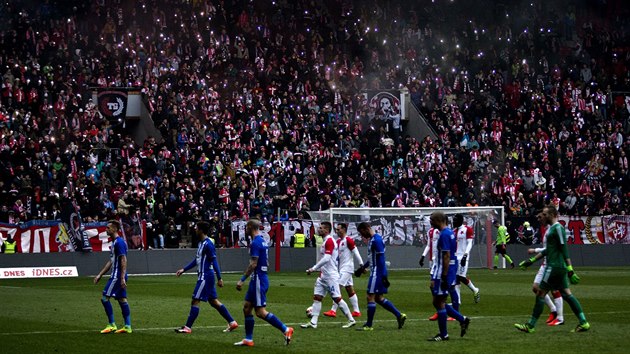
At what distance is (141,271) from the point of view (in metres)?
40.4

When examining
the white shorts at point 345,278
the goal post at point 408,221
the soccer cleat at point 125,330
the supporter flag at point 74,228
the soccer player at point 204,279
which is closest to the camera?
the soccer player at point 204,279

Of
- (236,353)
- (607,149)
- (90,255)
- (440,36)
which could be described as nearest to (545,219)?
(236,353)

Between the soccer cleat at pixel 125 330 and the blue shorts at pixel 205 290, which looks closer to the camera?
the blue shorts at pixel 205 290

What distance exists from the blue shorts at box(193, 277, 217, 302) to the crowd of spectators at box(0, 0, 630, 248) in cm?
2266

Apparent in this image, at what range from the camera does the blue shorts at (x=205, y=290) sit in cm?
1789

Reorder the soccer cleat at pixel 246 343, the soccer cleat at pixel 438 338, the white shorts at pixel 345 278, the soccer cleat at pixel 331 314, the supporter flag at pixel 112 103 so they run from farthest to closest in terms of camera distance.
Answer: the supporter flag at pixel 112 103, the soccer cleat at pixel 331 314, the white shorts at pixel 345 278, the soccer cleat at pixel 438 338, the soccer cleat at pixel 246 343

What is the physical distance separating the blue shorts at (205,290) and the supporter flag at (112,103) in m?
30.0

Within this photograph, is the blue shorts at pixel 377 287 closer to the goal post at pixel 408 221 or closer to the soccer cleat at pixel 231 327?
the soccer cleat at pixel 231 327

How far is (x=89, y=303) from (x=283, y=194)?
65.3 ft

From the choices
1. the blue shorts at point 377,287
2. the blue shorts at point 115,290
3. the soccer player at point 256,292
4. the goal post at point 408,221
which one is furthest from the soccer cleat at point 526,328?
the goal post at point 408,221

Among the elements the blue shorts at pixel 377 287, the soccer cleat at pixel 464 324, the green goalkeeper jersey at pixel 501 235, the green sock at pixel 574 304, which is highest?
A: the green goalkeeper jersey at pixel 501 235

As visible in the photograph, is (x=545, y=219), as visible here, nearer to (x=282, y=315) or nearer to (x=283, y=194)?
(x=282, y=315)

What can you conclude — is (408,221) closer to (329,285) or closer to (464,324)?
(329,285)

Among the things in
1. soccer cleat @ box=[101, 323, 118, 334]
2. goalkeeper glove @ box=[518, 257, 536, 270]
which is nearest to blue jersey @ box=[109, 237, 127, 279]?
soccer cleat @ box=[101, 323, 118, 334]
